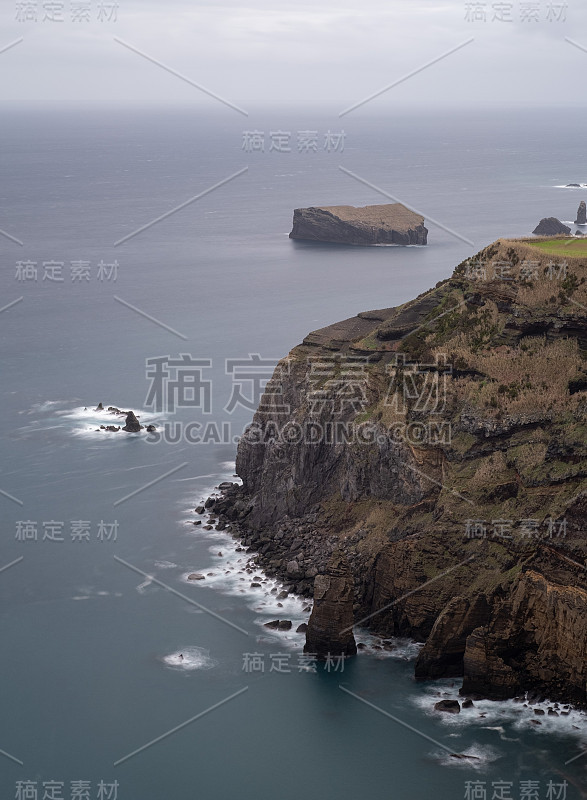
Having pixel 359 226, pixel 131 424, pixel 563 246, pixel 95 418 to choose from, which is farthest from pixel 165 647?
pixel 359 226

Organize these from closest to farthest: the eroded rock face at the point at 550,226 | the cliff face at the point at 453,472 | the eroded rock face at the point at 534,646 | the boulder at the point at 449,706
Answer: the boulder at the point at 449,706, the eroded rock face at the point at 534,646, the cliff face at the point at 453,472, the eroded rock face at the point at 550,226

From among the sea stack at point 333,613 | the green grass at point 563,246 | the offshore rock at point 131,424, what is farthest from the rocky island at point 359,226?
the sea stack at point 333,613

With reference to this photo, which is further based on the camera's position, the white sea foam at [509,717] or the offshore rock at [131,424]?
the offshore rock at [131,424]

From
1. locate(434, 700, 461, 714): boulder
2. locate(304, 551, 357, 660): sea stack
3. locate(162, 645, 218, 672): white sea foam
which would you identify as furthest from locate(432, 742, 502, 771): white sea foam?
locate(162, 645, 218, 672): white sea foam

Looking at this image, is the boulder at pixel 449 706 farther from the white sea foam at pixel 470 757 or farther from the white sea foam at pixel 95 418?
the white sea foam at pixel 95 418

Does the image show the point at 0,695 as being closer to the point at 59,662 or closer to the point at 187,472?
the point at 59,662

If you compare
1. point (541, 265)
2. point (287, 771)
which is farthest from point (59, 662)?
point (541, 265)

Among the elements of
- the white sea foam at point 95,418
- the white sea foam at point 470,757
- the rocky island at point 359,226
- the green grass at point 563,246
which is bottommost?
the white sea foam at point 470,757
